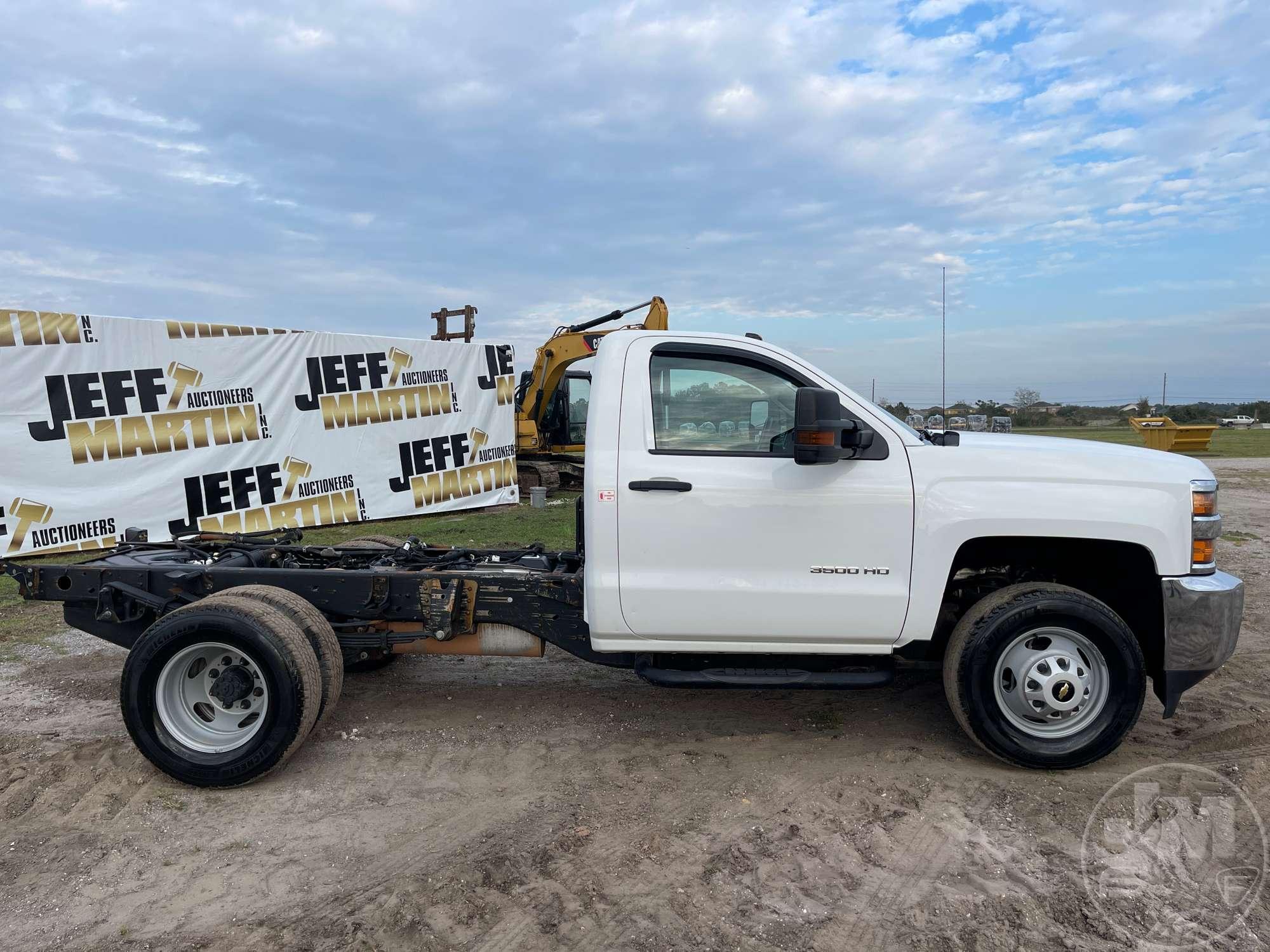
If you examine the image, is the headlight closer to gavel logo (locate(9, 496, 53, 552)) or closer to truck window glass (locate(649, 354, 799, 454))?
truck window glass (locate(649, 354, 799, 454))

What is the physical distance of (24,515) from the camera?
9.75 meters

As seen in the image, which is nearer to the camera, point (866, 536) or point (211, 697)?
point (866, 536)

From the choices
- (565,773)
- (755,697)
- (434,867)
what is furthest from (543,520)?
(434,867)

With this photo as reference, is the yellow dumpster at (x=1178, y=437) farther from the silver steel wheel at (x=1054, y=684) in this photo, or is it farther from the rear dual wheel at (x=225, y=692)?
the rear dual wheel at (x=225, y=692)

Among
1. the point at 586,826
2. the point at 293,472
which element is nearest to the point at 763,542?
the point at 586,826

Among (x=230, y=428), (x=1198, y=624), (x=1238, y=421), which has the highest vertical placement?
(x=230, y=428)

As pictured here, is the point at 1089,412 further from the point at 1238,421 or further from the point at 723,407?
the point at 723,407

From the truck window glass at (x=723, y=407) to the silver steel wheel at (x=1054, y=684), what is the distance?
1490 mm

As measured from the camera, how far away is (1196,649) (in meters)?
3.90

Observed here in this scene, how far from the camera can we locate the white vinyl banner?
9.88 m

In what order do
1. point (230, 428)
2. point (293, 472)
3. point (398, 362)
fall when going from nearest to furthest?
point (230, 428) < point (293, 472) < point (398, 362)

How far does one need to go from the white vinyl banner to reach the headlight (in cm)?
1105

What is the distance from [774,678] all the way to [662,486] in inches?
42.4

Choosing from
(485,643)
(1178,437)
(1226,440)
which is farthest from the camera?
(1226,440)
